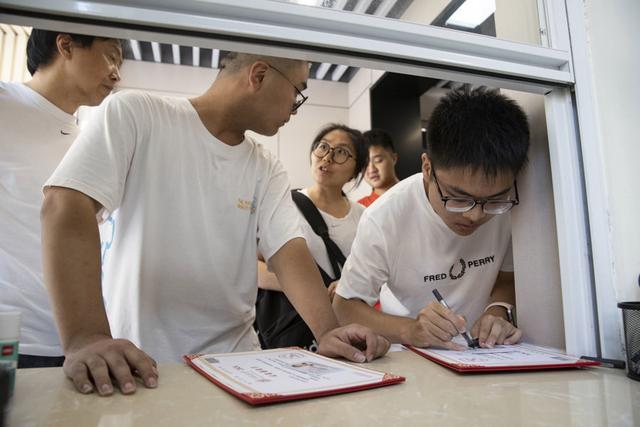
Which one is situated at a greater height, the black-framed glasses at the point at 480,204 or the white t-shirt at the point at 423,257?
the black-framed glasses at the point at 480,204

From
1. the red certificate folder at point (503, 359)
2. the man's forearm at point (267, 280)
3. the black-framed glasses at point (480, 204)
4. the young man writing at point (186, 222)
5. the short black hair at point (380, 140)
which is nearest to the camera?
the red certificate folder at point (503, 359)

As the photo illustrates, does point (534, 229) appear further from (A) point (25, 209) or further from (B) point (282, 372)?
(A) point (25, 209)

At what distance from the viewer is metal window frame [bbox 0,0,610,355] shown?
22.1 inches

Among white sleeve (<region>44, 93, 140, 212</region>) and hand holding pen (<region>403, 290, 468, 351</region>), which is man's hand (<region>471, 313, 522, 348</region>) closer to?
hand holding pen (<region>403, 290, 468, 351</region>)

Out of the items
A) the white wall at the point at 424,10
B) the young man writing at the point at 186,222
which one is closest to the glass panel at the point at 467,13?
the white wall at the point at 424,10

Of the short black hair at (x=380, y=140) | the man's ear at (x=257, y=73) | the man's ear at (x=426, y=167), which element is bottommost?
the man's ear at (x=426, y=167)

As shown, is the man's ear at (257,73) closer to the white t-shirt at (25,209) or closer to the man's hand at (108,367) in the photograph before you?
the white t-shirt at (25,209)

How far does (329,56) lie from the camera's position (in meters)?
0.67

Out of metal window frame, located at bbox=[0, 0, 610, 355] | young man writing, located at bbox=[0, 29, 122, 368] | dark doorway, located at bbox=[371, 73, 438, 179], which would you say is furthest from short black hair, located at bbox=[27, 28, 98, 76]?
dark doorway, located at bbox=[371, 73, 438, 179]

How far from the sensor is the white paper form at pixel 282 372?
0.56 meters

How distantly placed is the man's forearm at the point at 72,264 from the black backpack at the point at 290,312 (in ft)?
3.01

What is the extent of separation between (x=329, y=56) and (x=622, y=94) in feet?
2.02

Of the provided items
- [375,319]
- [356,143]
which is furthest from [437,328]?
[356,143]

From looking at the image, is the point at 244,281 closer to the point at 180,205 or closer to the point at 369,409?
the point at 180,205
